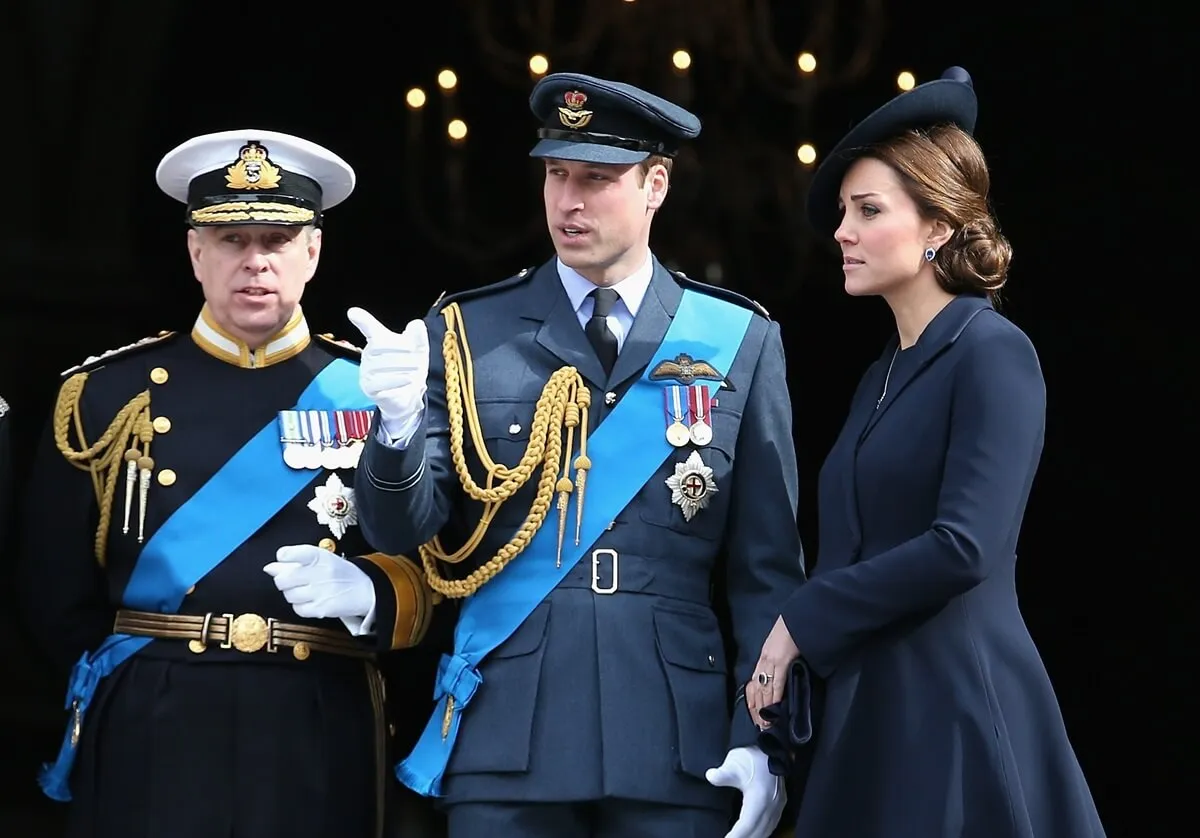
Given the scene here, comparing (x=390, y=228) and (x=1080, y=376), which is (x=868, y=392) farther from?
(x=390, y=228)

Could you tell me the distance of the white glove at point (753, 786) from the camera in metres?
4.13

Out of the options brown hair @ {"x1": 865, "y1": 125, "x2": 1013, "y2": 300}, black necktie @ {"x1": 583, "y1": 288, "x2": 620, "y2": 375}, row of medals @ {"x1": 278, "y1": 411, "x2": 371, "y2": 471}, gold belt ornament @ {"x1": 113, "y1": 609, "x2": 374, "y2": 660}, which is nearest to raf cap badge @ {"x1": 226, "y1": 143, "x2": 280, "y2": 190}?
row of medals @ {"x1": 278, "y1": 411, "x2": 371, "y2": 471}

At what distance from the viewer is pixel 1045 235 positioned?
21.1 feet

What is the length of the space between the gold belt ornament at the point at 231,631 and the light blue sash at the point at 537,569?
0.31 meters

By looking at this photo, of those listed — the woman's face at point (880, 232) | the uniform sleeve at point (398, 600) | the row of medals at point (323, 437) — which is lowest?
the uniform sleeve at point (398, 600)

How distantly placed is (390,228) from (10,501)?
2464mm

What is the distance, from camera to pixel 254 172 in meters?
4.71

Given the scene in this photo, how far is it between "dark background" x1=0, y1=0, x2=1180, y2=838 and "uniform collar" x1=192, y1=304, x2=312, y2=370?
1.43 metres

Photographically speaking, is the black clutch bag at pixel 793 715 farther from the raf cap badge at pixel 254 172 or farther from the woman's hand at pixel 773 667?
the raf cap badge at pixel 254 172

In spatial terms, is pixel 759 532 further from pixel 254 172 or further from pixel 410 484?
pixel 254 172

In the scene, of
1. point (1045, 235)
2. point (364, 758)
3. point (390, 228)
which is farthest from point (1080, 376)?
point (364, 758)

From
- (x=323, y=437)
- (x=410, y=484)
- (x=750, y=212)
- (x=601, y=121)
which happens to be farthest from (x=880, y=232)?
(x=750, y=212)

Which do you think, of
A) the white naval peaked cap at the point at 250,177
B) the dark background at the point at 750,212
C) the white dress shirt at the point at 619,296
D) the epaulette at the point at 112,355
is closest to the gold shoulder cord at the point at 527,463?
the white dress shirt at the point at 619,296

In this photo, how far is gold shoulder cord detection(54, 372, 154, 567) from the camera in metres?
4.61
